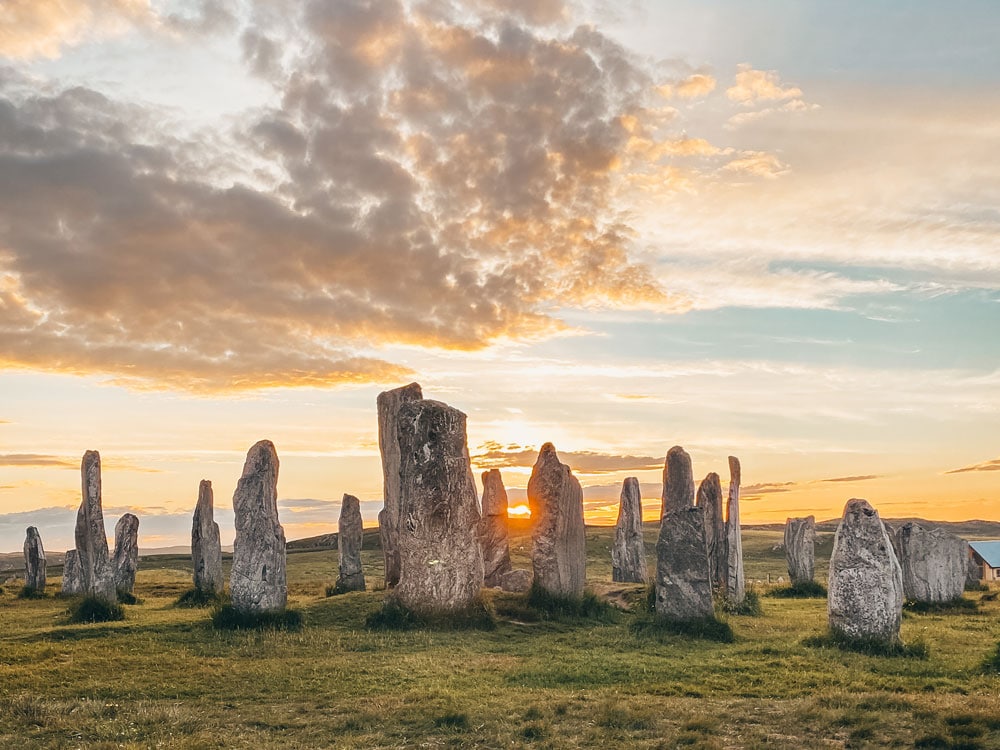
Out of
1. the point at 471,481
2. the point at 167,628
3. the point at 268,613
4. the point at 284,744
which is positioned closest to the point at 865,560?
the point at 471,481

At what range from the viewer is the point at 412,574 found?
22.3 m

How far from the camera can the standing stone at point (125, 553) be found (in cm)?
3306

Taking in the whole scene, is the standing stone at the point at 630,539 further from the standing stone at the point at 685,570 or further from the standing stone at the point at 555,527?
the standing stone at the point at 685,570

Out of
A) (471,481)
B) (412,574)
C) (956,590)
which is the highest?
(471,481)

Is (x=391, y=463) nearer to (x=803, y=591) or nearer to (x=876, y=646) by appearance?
(x=876, y=646)

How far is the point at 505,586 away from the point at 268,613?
32.7 feet

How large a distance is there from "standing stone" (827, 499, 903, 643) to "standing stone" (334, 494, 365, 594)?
18.4 meters

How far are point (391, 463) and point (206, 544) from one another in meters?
10.0

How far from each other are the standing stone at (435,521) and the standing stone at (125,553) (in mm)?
15995

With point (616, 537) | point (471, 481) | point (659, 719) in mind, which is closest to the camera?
point (659, 719)

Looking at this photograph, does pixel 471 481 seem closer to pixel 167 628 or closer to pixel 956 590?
pixel 167 628

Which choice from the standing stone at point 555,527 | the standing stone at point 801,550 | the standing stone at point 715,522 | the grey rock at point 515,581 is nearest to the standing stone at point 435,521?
the standing stone at point 555,527

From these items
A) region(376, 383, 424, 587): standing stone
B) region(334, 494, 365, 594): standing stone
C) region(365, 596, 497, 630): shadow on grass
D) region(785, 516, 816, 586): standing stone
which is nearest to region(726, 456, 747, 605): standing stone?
region(785, 516, 816, 586): standing stone

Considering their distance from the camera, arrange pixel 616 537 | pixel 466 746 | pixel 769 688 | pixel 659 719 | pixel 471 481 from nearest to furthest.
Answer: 1. pixel 466 746
2. pixel 659 719
3. pixel 769 688
4. pixel 471 481
5. pixel 616 537
